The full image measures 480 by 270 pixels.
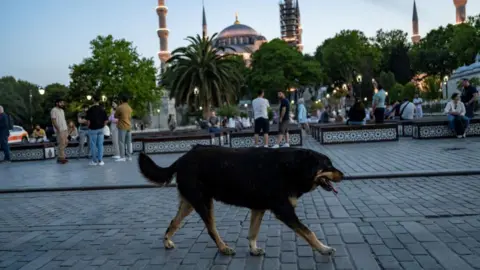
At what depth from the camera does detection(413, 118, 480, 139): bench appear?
15.4 metres

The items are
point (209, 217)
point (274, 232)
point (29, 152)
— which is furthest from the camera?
point (29, 152)

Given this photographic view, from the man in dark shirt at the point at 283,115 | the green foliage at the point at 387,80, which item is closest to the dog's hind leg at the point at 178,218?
the man in dark shirt at the point at 283,115

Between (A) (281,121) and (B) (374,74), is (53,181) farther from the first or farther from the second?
(B) (374,74)

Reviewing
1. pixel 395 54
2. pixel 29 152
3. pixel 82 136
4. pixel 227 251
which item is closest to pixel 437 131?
pixel 82 136

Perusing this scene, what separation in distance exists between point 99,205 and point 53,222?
1.11 meters

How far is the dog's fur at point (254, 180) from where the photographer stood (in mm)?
3701

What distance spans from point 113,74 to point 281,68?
30.3 metres

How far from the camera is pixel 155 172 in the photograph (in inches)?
170

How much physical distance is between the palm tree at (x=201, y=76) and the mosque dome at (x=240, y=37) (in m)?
89.4

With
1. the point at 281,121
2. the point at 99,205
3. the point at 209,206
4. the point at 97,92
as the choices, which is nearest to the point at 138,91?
the point at 97,92

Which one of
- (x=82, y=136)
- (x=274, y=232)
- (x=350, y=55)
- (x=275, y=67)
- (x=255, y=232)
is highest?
(x=350, y=55)

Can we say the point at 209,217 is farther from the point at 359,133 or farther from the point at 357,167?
the point at 359,133

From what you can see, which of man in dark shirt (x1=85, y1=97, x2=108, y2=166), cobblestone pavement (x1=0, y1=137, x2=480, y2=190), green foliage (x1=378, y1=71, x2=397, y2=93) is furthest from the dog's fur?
green foliage (x1=378, y1=71, x2=397, y2=93)

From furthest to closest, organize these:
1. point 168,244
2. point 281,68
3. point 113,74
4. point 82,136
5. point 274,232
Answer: point 281,68
point 113,74
point 82,136
point 274,232
point 168,244
